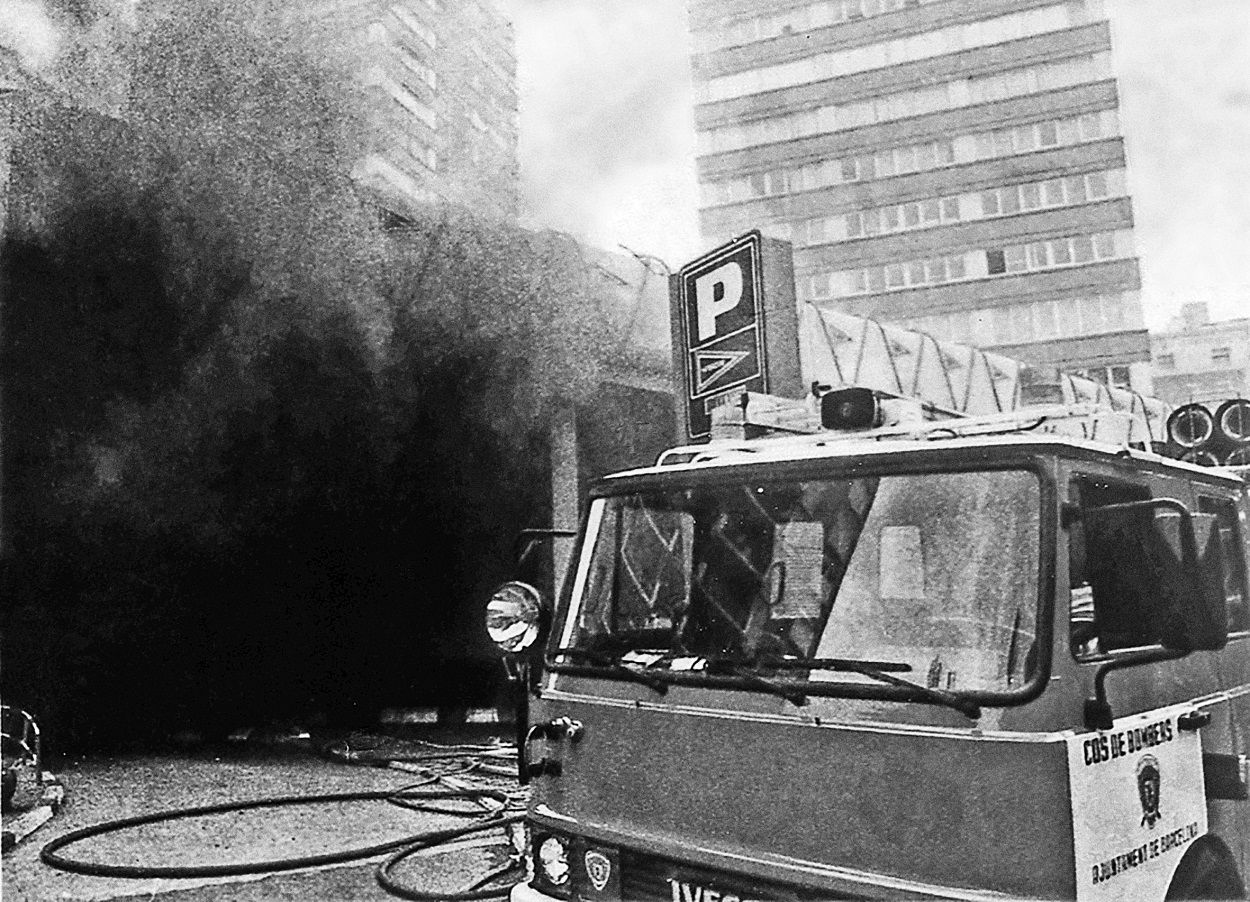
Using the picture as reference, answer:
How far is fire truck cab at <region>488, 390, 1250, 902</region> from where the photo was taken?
2.24 m

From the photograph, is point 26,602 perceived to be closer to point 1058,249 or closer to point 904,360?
point 904,360

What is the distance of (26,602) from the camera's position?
27.2 ft

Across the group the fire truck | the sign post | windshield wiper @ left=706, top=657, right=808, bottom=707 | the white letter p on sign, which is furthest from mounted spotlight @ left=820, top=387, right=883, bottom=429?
the white letter p on sign

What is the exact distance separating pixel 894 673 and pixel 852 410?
97cm

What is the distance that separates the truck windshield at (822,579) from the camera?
7.74ft

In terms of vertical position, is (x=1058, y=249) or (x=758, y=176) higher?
(x=1058, y=249)

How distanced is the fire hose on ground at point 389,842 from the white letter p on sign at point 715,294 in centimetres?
385

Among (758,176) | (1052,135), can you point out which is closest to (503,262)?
(758,176)

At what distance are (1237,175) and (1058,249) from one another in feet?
39.8

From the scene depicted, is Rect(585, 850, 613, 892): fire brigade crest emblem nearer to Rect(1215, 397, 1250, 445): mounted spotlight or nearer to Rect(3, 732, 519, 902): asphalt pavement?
Rect(3, 732, 519, 902): asphalt pavement

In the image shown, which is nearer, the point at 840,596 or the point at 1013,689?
the point at 1013,689

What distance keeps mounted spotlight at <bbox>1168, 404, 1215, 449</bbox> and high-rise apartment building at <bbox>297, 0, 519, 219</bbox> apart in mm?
4915

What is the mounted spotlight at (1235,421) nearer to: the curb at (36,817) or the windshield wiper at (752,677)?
the windshield wiper at (752,677)

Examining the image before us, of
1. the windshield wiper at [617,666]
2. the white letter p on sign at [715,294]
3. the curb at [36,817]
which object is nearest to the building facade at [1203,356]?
the white letter p on sign at [715,294]
